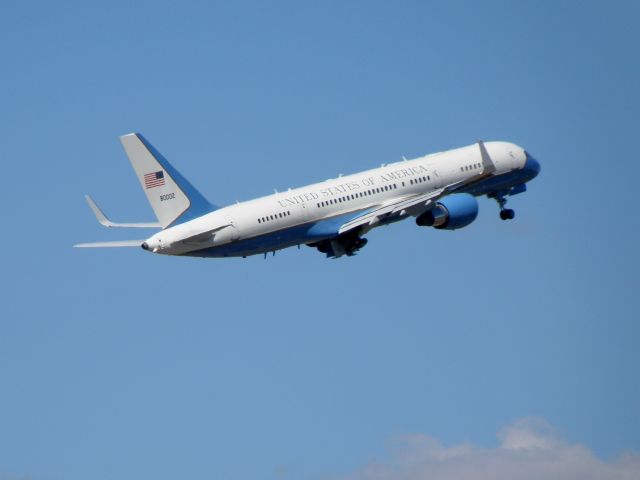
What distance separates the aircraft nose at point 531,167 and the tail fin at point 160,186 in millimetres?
23950

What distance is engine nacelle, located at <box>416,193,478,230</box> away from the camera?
9531 cm

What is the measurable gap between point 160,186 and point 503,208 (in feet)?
81.3

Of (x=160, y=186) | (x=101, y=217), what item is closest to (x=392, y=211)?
(x=160, y=186)

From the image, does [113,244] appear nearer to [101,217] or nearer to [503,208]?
[101,217]

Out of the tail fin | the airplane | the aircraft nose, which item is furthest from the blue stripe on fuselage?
the aircraft nose

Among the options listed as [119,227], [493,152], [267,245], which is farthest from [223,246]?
[493,152]

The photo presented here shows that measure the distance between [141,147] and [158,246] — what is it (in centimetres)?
574

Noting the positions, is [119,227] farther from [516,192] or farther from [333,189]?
[516,192]

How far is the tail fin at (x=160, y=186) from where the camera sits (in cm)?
9075

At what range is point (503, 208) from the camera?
105 meters

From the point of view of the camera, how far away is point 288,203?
92.2 meters

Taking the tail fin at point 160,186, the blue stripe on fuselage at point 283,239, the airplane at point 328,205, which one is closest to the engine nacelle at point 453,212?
the airplane at point 328,205

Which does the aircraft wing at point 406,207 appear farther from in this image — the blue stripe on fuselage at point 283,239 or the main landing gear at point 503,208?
the main landing gear at point 503,208

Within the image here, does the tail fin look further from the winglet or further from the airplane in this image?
the winglet
